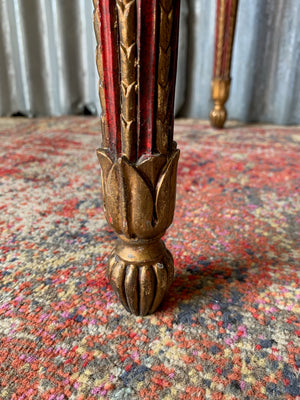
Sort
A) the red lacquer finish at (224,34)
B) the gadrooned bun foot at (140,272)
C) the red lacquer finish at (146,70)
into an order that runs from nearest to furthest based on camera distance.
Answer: the red lacquer finish at (146,70), the gadrooned bun foot at (140,272), the red lacquer finish at (224,34)

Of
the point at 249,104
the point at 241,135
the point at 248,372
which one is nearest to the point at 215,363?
the point at 248,372

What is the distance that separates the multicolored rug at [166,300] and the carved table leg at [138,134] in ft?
0.29

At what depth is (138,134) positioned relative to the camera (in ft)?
1.62

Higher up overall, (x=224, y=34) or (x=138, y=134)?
(x=224, y=34)

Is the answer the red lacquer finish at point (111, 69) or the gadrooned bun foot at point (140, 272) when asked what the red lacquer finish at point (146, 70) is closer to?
the red lacquer finish at point (111, 69)

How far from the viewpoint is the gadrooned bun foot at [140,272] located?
0.58m

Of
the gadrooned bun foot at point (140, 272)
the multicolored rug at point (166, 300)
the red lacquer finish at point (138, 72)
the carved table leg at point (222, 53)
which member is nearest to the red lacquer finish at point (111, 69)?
the red lacquer finish at point (138, 72)

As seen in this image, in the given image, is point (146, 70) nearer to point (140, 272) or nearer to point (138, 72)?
point (138, 72)

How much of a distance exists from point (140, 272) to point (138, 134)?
0.22m

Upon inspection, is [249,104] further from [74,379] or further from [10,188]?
[74,379]

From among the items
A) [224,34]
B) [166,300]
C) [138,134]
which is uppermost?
[224,34]

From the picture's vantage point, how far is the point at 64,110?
2.44 metres

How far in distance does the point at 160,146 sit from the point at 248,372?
347mm

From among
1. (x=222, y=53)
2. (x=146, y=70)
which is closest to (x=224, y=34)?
(x=222, y=53)
